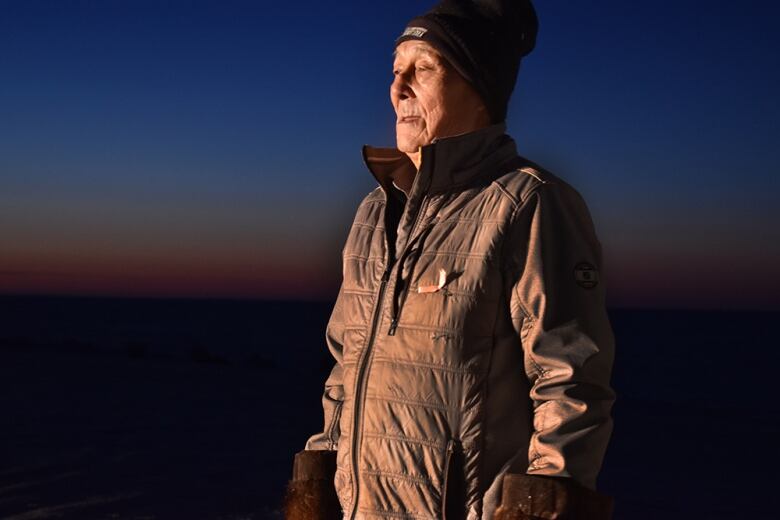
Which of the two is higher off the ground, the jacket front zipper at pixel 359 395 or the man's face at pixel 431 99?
the man's face at pixel 431 99

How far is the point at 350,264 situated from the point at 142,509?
160 inches

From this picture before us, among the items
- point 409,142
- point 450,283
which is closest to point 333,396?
point 450,283

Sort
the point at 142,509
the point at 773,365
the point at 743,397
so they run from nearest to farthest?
the point at 142,509 < the point at 743,397 < the point at 773,365

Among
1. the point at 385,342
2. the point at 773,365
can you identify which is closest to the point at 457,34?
the point at 385,342

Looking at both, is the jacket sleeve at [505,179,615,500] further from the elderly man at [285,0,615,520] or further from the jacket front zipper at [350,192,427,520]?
the jacket front zipper at [350,192,427,520]

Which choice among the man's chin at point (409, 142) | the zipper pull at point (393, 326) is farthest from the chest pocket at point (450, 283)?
the man's chin at point (409, 142)

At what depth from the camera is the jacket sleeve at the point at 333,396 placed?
2.48 meters

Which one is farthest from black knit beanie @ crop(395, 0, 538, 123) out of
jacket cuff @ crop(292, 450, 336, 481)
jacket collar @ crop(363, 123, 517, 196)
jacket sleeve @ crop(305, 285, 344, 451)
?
jacket cuff @ crop(292, 450, 336, 481)

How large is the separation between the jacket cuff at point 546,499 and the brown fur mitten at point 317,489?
0.59 m

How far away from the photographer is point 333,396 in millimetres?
2525

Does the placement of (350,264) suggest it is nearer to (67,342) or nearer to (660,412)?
(660,412)

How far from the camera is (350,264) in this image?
97.7 inches

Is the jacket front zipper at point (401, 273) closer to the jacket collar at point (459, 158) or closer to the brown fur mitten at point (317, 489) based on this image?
the jacket collar at point (459, 158)

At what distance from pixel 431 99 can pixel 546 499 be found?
0.95 meters
